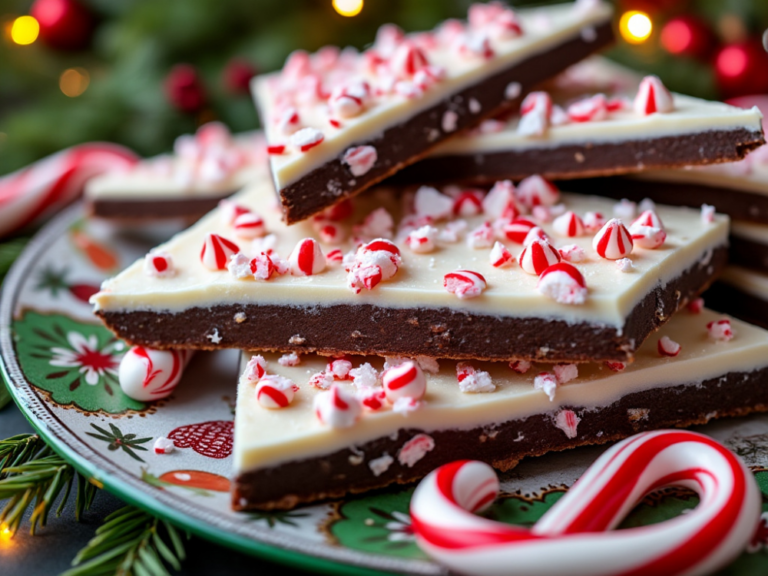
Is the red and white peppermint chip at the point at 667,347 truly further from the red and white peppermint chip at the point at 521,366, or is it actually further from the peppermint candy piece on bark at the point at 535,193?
the peppermint candy piece on bark at the point at 535,193

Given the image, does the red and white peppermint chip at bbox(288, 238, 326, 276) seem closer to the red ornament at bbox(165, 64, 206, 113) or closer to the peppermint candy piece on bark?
the peppermint candy piece on bark

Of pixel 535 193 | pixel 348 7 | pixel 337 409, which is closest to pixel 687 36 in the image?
pixel 348 7

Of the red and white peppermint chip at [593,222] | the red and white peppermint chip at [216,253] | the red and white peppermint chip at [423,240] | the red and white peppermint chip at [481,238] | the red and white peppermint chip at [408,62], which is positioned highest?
the red and white peppermint chip at [408,62]

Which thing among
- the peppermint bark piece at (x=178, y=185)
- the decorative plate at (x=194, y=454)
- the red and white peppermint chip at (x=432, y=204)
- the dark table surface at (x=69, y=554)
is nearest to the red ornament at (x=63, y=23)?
the peppermint bark piece at (x=178, y=185)

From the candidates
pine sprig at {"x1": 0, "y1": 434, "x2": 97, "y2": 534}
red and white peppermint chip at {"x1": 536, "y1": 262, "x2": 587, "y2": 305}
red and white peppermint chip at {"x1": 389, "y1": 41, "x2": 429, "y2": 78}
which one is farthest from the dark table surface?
red and white peppermint chip at {"x1": 389, "y1": 41, "x2": 429, "y2": 78}

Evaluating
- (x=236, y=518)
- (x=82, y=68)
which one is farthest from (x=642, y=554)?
(x=82, y=68)

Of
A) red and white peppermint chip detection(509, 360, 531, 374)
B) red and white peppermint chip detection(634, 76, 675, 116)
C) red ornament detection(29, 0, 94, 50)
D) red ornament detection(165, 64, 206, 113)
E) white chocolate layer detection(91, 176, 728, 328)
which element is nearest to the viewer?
white chocolate layer detection(91, 176, 728, 328)
